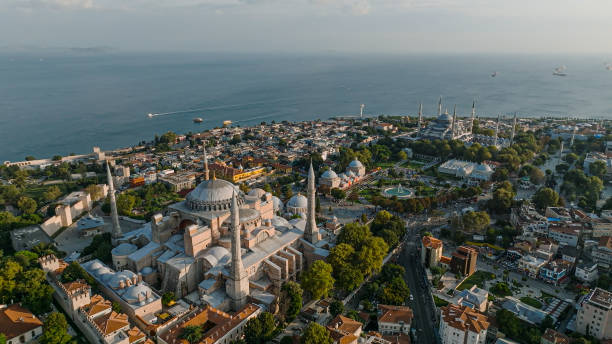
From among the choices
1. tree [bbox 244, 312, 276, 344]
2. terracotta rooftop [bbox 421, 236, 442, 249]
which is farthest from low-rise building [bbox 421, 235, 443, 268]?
tree [bbox 244, 312, 276, 344]

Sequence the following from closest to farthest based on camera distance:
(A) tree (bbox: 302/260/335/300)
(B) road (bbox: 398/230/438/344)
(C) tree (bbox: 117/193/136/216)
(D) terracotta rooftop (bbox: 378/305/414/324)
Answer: (D) terracotta rooftop (bbox: 378/305/414/324), (B) road (bbox: 398/230/438/344), (A) tree (bbox: 302/260/335/300), (C) tree (bbox: 117/193/136/216)

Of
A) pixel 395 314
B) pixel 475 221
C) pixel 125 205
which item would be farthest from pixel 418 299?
pixel 125 205

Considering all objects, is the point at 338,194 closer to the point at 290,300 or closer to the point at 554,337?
the point at 290,300

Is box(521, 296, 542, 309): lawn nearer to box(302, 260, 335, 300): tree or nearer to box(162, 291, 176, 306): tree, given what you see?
box(302, 260, 335, 300): tree

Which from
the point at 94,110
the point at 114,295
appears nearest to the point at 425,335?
the point at 114,295

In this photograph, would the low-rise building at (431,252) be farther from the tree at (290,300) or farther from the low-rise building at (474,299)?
the tree at (290,300)

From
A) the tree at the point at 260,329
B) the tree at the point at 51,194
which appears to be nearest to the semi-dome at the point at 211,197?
the tree at the point at 260,329
